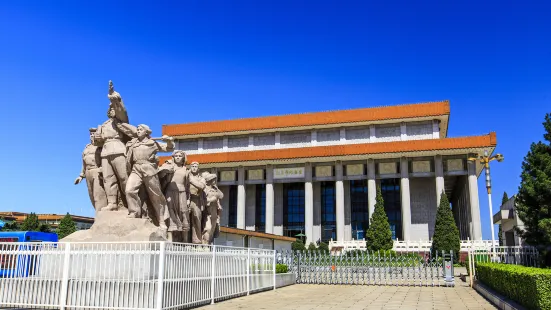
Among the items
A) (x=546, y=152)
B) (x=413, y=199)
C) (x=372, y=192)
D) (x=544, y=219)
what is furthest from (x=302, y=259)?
(x=413, y=199)

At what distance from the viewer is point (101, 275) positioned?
8180mm

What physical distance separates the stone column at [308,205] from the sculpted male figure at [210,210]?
100 ft

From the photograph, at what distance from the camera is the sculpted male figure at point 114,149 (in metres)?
9.50

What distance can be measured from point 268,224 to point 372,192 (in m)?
10.6

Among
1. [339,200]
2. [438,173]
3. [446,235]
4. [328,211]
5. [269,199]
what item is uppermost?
[438,173]

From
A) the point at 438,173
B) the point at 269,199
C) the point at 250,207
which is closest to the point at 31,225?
the point at 250,207

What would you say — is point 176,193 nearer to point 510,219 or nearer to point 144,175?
point 144,175

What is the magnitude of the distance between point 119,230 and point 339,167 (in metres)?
35.3

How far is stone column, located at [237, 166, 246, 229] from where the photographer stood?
4484cm

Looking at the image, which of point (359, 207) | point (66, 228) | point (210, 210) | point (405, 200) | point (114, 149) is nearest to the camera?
point (114, 149)

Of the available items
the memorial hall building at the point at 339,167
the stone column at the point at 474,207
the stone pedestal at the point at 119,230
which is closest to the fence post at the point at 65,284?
the stone pedestal at the point at 119,230

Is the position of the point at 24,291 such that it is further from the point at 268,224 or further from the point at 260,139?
the point at 260,139

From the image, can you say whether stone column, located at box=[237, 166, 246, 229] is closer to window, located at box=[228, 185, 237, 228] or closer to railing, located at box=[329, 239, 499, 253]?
window, located at box=[228, 185, 237, 228]

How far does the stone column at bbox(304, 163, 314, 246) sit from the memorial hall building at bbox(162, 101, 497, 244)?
97 mm
